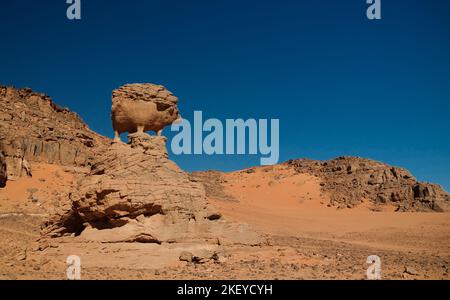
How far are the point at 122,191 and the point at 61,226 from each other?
2784 mm

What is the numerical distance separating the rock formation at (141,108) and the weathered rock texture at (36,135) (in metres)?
22.8

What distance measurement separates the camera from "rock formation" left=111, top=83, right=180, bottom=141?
14.3 meters

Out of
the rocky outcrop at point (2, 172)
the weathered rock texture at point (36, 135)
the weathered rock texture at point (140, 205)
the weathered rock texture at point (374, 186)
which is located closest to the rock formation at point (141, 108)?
the weathered rock texture at point (140, 205)

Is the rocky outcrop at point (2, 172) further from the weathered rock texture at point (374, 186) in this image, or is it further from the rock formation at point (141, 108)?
the weathered rock texture at point (374, 186)

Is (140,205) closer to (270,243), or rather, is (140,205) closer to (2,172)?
(270,243)

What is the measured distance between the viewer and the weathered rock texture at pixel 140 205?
12.2m

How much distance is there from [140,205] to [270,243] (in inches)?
202

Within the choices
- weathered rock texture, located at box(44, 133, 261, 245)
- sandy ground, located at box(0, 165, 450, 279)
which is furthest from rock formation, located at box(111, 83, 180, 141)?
sandy ground, located at box(0, 165, 450, 279)

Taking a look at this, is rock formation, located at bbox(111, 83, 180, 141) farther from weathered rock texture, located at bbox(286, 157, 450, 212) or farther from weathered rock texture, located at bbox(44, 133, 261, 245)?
weathered rock texture, located at bbox(286, 157, 450, 212)

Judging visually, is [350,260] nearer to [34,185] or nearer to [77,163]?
[34,185]

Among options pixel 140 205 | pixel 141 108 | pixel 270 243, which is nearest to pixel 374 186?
pixel 270 243

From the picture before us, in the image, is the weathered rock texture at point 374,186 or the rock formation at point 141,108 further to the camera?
the weathered rock texture at point 374,186

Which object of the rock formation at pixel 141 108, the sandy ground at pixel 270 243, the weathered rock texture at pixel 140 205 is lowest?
the sandy ground at pixel 270 243
